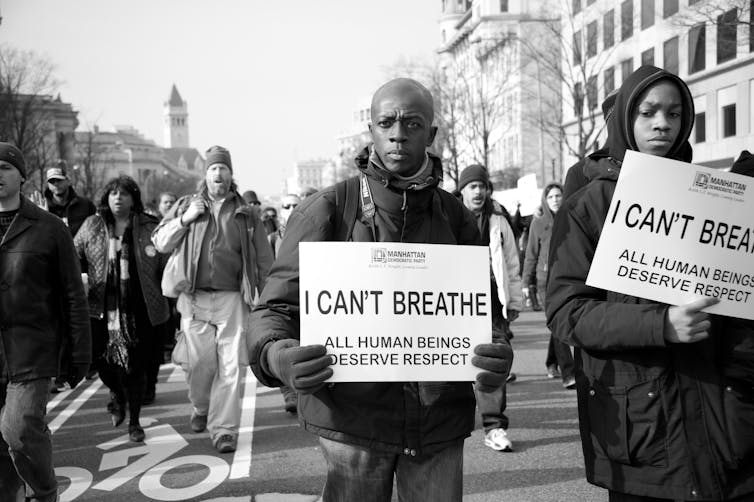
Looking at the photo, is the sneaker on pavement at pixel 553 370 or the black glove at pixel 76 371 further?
the sneaker on pavement at pixel 553 370

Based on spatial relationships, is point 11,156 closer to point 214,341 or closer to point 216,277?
point 216,277

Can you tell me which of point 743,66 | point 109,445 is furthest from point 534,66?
point 109,445

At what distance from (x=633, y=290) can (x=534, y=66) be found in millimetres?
65225

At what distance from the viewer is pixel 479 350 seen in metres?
2.65

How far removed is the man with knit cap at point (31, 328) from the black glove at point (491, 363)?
9.48ft

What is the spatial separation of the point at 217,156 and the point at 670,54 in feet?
119

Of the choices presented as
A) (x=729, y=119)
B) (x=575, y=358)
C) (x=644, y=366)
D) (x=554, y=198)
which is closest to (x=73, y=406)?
(x=554, y=198)

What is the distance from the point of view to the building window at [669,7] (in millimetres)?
37094

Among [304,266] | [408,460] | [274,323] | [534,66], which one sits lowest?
[408,460]

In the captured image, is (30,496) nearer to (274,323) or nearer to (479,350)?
(274,323)

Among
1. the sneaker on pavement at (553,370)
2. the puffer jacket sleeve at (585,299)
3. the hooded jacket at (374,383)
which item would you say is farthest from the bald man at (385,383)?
the sneaker on pavement at (553,370)

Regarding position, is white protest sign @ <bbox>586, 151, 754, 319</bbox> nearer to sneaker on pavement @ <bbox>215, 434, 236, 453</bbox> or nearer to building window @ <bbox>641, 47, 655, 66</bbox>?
sneaker on pavement @ <bbox>215, 434, 236, 453</bbox>

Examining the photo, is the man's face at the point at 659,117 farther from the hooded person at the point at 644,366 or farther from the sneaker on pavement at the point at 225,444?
the sneaker on pavement at the point at 225,444

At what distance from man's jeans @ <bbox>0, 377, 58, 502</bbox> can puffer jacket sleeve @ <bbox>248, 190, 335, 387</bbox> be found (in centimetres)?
225
